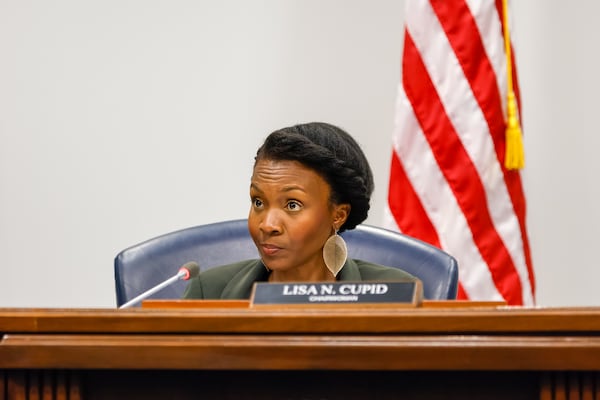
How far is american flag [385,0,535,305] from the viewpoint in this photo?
299 centimetres

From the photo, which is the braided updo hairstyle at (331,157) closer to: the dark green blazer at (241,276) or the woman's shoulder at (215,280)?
the dark green blazer at (241,276)

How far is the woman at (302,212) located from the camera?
2.19 meters

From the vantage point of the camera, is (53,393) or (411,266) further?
(411,266)

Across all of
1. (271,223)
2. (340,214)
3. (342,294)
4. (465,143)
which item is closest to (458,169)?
(465,143)

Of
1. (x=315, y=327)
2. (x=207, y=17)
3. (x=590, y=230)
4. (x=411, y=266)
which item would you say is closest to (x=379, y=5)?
(x=207, y=17)

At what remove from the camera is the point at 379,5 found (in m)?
3.43

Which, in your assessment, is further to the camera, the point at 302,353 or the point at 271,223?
the point at 271,223

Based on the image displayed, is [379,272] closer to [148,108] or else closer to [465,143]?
[465,143]

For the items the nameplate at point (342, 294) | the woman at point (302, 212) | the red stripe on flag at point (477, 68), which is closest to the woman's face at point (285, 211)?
the woman at point (302, 212)

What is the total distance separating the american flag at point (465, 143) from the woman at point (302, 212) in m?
0.69

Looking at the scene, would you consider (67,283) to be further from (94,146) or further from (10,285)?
(94,146)

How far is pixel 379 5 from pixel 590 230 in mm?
1012

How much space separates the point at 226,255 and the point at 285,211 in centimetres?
25

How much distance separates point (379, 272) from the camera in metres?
2.30
